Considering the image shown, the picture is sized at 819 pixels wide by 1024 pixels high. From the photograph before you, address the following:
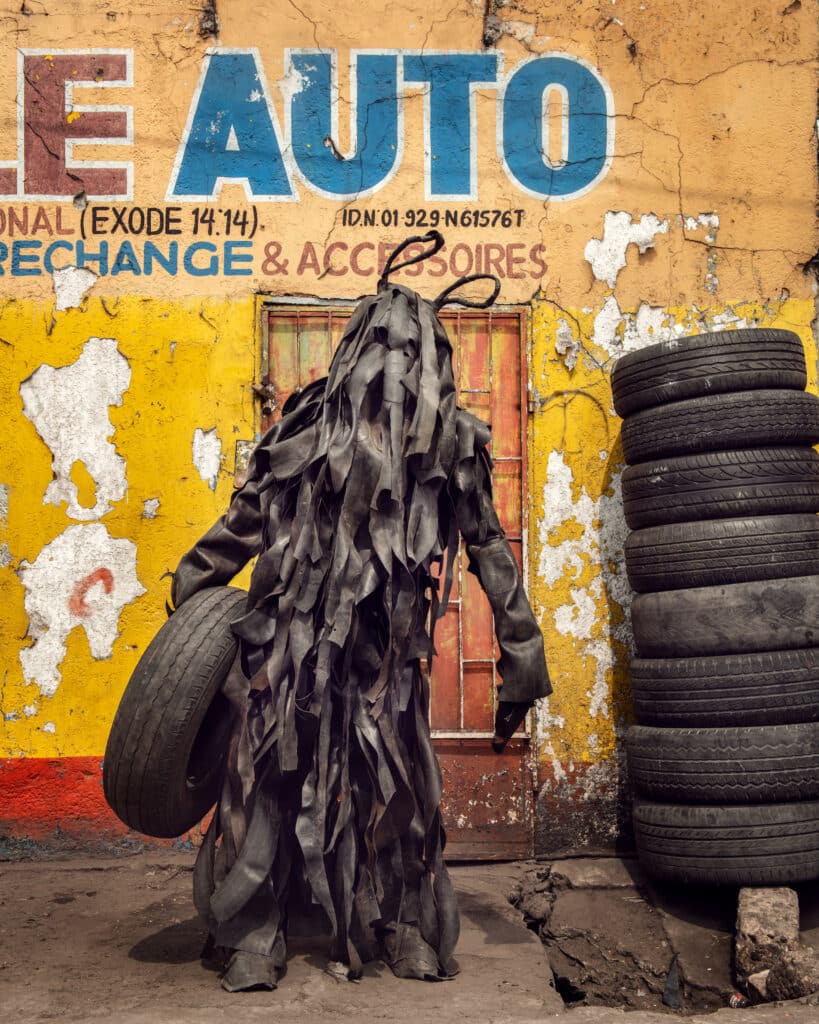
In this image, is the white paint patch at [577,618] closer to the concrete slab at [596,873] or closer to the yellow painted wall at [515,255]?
the yellow painted wall at [515,255]

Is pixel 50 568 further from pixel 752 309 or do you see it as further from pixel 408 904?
pixel 752 309

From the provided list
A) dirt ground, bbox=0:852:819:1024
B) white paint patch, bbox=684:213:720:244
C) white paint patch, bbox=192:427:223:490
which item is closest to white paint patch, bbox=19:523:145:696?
white paint patch, bbox=192:427:223:490

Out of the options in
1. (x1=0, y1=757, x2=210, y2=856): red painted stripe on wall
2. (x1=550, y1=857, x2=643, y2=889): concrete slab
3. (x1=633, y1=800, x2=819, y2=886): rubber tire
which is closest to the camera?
(x1=633, y1=800, x2=819, y2=886): rubber tire

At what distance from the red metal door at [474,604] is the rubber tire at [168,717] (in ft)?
6.44

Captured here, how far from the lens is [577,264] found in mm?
5613

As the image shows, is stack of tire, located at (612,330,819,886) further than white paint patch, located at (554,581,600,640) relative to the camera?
No

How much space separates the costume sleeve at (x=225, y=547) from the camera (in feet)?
12.7

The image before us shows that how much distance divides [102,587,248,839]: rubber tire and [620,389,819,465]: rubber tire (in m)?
2.16

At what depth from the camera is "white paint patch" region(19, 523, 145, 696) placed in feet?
17.7

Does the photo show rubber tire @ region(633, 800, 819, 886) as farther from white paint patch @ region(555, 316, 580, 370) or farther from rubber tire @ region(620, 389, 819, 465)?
white paint patch @ region(555, 316, 580, 370)

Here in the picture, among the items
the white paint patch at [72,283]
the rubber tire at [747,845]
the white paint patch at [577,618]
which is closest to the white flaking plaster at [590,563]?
the white paint patch at [577,618]

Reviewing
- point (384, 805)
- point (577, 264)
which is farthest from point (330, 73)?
point (384, 805)

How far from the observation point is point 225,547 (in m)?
3.90

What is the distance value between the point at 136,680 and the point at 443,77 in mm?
3489
